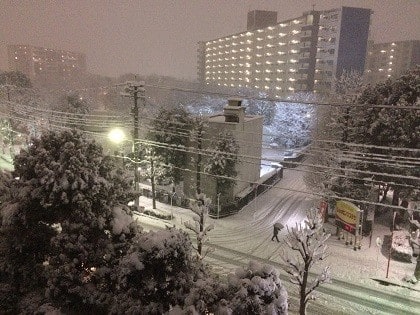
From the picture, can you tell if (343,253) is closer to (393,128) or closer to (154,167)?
(393,128)

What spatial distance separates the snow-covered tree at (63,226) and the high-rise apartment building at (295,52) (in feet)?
196

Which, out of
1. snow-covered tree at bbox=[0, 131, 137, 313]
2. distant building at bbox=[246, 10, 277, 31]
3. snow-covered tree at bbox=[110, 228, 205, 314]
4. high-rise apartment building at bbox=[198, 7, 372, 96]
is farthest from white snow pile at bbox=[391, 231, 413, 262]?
distant building at bbox=[246, 10, 277, 31]

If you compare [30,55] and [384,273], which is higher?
[30,55]

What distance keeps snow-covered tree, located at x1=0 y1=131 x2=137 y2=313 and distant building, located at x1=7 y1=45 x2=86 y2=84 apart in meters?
115

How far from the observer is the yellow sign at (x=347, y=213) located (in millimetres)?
22312

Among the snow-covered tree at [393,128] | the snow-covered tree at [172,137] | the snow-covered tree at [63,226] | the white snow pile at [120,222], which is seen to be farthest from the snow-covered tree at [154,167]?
the snow-covered tree at [63,226]

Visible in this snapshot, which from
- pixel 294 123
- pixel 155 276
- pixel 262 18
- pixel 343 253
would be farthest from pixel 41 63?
pixel 155 276

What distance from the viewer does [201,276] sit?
10.1 meters

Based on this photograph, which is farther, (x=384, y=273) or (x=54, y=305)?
(x=384, y=273)

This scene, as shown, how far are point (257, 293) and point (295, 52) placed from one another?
72.2 metres

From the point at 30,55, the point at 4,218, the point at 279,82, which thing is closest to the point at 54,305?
the point at 4,218

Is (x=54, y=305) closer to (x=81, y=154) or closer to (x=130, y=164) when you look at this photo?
(x=81, y=154)

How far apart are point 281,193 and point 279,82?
4994 cm

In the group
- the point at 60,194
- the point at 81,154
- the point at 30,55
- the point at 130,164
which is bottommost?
the point at 130,164
